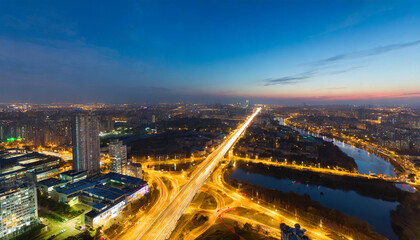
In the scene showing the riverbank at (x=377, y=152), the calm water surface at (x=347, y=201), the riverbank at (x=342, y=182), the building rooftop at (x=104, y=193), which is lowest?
the calm water surface at (x=347, y=201)

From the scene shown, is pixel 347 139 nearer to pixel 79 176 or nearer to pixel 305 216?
pixel 305 216

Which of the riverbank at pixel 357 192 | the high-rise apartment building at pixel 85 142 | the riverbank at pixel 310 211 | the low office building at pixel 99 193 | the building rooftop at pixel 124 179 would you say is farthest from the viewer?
the high-rise apartment building at pixel 85 142

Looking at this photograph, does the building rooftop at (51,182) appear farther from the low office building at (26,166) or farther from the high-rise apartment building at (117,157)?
the high-rise apartment building at (117,157)

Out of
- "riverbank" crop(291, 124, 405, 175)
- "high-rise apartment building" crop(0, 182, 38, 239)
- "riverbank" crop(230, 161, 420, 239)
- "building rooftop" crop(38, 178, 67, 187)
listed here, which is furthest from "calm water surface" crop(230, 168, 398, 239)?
"high-rise apartment building" crop(0, 182, 38, 239)

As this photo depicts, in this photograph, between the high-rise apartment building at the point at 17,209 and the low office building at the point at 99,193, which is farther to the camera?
the low office building at the point at 99,193

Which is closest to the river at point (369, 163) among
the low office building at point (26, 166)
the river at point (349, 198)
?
the river at point (349, 198)

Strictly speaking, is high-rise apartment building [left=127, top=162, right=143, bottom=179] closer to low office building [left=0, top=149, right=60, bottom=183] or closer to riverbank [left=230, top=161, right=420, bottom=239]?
low office building [left=0, top=149, right=60, bottom=183]
